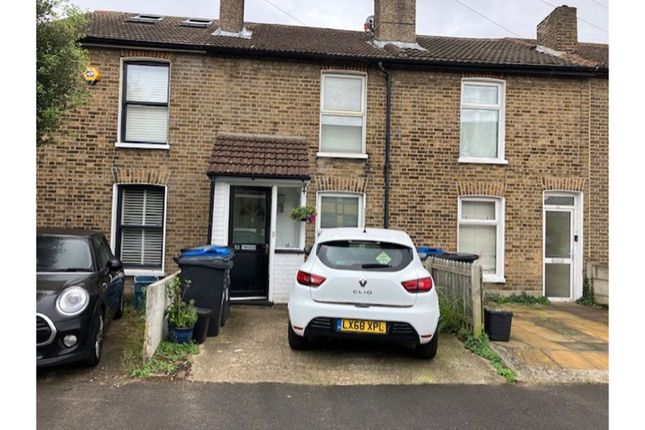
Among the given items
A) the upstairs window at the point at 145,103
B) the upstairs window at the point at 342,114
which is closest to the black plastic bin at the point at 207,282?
the upstairs window at the point at 145,103

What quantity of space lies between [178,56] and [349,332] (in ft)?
24.8

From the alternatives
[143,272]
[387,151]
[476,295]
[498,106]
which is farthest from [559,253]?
[143,272]

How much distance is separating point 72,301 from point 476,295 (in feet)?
17.2

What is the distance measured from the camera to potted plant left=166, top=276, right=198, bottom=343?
19.3 ft

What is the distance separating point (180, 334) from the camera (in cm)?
589

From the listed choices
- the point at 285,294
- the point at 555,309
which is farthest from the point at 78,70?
the point at 555,309

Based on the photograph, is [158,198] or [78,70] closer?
[78,70]

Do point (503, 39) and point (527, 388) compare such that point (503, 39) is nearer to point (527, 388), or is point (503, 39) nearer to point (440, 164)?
point (440, 164)

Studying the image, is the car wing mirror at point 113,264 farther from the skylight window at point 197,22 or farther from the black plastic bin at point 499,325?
the skylight window at point 197,22

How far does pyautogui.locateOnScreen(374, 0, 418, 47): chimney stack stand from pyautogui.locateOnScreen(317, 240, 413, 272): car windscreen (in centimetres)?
781

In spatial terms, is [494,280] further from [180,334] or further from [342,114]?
[180,334]

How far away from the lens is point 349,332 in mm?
5211

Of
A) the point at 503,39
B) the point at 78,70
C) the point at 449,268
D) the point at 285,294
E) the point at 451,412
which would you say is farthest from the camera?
the point at 503,39

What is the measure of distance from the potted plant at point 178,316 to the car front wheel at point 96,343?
87cm
